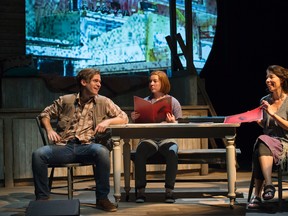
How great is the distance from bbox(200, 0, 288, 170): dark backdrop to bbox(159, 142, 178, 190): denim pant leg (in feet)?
12.7

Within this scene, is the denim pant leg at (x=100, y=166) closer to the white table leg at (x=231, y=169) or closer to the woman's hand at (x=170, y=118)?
the woman's hand at (x=170, y=118)

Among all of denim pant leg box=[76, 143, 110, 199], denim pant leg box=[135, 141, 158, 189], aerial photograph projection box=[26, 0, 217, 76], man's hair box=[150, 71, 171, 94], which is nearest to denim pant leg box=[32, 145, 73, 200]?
denim pant leg box=[76, 143, 110, 199]

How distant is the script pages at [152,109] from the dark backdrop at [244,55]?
4083 millimetres

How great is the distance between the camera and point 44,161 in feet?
14.7

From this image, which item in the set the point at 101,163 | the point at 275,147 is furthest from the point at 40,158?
the point at 275,147

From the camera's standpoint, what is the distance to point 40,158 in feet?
14.6

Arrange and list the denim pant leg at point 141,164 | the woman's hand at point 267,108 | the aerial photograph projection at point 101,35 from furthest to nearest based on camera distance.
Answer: the aerial photograph projection at point 101,35, the denim pant leg at point 141,164, the woman's hand at point 267,108

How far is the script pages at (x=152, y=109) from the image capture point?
4.78 metres

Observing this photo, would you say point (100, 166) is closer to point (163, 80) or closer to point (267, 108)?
point (163, 80)

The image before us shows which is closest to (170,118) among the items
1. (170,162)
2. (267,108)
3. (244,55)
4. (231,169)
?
(170,162)

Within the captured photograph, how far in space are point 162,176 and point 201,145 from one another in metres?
0.61

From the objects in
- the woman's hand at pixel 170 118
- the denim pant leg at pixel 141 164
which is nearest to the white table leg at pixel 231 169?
the woman's hand at pixel 170 118

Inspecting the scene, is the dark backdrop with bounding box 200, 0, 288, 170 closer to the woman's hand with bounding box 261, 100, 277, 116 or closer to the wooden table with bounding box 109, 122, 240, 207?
the wooden table with bounding box 109, 122, 240, 207

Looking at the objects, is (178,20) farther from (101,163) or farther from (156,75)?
(101,163)
